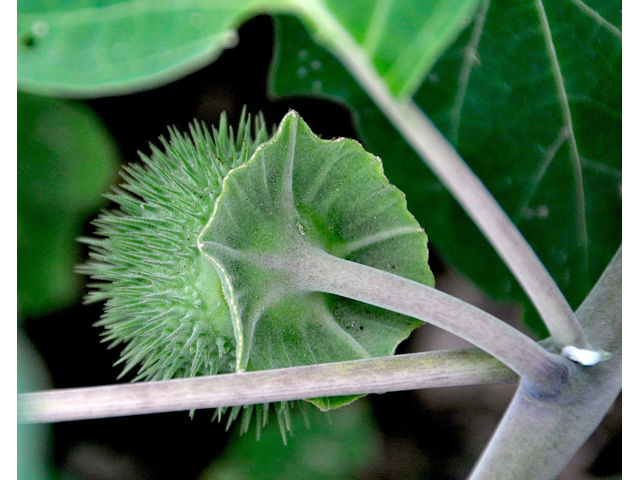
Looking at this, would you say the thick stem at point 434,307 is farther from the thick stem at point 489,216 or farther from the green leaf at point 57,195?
the green leaf at point 57,195

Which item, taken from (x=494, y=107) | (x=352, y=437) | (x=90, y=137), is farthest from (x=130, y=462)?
(x=494, y=107)

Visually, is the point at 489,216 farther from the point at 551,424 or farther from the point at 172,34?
the point at 172,34

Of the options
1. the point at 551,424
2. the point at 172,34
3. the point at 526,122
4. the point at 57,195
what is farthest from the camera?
the point at 57,195

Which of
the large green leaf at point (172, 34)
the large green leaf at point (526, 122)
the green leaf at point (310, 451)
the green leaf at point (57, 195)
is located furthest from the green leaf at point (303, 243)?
the green leaf at point (310, 451)

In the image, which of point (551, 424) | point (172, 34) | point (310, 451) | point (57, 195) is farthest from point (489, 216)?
point (310, 451)

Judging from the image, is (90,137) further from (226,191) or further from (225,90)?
(226,191)

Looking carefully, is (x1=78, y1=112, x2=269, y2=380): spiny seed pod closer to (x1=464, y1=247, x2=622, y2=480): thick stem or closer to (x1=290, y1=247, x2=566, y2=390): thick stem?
(x1=290, y1=247, x2=566, y2=390): thick stem
